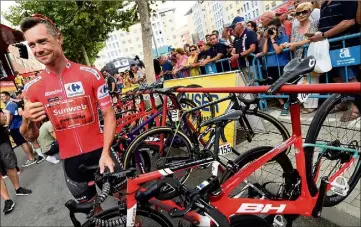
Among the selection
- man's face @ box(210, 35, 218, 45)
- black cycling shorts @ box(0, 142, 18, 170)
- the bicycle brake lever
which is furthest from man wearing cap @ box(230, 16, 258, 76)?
black cycling shorts @ box(0, 142, 18, 170)

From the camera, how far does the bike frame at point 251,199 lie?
1.54 metres

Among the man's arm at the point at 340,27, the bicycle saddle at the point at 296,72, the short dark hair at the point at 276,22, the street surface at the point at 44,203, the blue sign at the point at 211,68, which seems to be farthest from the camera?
the blue sign at the point at 211,68

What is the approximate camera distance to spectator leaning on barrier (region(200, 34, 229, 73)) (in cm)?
693

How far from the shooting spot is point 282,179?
2.26 metres

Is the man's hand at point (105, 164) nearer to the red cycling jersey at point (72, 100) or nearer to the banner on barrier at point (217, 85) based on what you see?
the red cycling jersey at point (72, 100)

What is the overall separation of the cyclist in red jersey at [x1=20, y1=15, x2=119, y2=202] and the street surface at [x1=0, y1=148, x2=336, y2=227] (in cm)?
192

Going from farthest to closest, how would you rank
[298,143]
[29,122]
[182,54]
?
[182,54], [29,122], [298,143]

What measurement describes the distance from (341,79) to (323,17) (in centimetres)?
103

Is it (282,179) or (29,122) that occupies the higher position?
(29,122)

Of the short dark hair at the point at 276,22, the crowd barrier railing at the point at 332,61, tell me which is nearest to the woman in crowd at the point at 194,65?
Answer: the crowd barrier railing at the point at 332,61

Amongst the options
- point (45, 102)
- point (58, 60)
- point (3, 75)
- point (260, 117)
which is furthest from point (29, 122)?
point (3, 75)

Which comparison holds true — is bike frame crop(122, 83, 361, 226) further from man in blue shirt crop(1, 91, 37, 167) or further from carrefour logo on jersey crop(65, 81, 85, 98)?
man in blue shirt crop(1, 91, 37, 167)

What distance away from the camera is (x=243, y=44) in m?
5.82

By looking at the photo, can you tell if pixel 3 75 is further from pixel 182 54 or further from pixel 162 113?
pixel 162 113
